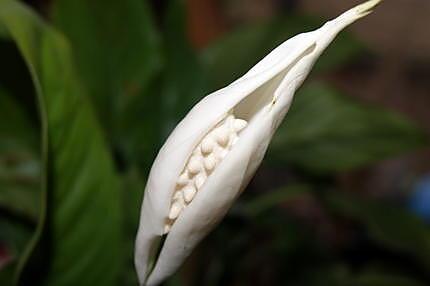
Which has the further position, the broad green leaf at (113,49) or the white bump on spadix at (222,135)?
the broad green leaf at (113,49)

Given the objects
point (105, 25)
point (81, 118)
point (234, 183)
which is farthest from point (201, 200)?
point (105, 25)

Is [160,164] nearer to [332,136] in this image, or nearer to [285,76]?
[285,76]

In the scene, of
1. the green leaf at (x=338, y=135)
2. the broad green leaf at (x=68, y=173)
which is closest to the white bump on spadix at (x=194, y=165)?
the broad green leaf at (x=68, y=173)

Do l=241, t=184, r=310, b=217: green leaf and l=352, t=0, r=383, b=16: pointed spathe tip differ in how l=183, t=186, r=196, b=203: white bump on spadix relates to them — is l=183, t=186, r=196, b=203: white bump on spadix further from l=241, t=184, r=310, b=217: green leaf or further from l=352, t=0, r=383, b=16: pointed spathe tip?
l=241, t=184, r=310, b=217: green leaf

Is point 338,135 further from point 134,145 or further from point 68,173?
point 68,173

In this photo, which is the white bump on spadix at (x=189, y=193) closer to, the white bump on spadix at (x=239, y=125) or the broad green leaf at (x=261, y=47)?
the white bump on spadix at (x=239, y=125)

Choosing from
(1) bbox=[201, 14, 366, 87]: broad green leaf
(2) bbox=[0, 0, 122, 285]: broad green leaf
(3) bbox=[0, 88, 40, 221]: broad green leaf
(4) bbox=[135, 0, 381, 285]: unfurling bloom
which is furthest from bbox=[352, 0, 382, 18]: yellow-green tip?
(1) bbox=[201, 14, 366, 87]: broad green leaf

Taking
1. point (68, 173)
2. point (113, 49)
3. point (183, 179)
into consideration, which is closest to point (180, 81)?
point (113, 49)
